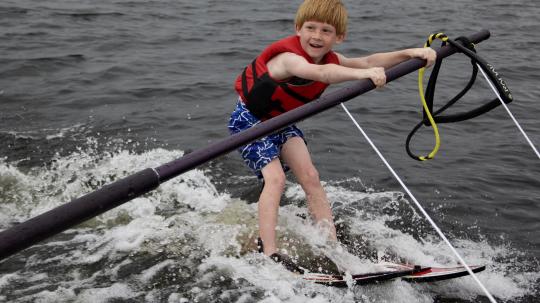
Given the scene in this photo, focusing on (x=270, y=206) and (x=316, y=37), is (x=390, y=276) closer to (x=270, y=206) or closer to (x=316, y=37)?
(x=270, y=206)

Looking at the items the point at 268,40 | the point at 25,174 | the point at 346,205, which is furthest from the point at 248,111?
the point at 268,40

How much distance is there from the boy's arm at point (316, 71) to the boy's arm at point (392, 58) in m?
0.29

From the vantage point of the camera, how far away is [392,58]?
4633mm

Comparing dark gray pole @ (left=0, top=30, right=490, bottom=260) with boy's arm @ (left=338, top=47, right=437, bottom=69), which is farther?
boy's arm @ (left=338, top=47, right=437, bottom=69)

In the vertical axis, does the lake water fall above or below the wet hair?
below

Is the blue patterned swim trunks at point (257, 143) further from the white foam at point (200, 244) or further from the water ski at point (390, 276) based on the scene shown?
the water ski at point (390, 276)

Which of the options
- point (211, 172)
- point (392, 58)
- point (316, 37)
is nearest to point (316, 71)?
point (316, 37)

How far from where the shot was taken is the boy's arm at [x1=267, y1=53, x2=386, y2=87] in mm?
3846

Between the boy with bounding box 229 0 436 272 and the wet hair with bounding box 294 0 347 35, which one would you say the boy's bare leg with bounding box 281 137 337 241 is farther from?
the wet hair with bounding box 294 0 347 35

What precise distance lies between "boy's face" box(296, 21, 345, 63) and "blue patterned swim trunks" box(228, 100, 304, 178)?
57 centimetres

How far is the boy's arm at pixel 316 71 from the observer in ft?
12.6

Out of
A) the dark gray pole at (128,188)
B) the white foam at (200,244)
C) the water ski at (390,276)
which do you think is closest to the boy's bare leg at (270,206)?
the white foam at (200,244)

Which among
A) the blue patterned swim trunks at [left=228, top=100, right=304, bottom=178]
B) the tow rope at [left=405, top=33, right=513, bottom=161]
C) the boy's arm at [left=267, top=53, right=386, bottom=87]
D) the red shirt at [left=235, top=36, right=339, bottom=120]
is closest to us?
the boy's arm at [left=267, top=53, right=386, bottom=87]

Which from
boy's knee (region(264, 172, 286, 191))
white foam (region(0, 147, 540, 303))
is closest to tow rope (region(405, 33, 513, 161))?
boy's knee (region(264, 172, 286, 191))
